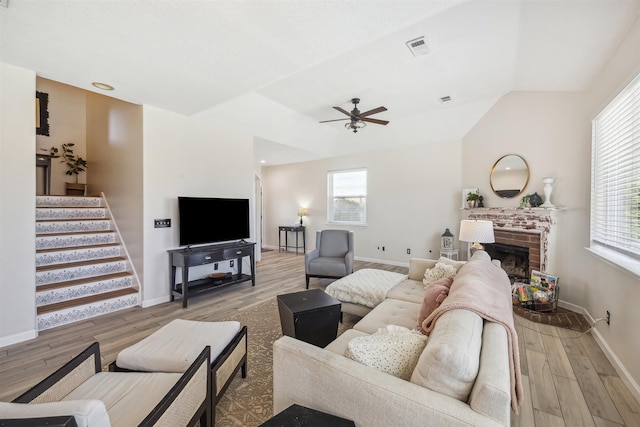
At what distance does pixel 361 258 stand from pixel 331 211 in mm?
1437

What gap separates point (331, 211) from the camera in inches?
270

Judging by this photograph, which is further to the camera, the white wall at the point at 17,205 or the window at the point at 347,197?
the window at the point at 347,197

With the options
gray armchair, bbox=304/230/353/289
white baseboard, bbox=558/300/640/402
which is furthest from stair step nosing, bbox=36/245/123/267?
white baseboard, bbox=558/300/640/402

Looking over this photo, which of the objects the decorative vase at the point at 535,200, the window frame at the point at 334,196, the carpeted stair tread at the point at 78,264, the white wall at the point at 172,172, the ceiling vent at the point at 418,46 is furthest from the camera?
the window frame at the point at 334,196

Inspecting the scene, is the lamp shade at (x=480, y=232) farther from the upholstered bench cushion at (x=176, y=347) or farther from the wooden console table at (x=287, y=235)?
the wooden console table at (x=287, y=235)

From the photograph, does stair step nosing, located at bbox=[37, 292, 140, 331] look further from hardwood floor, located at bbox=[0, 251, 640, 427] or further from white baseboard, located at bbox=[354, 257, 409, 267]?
white baseboard, located at bbox=[354, 257, 409, 267]

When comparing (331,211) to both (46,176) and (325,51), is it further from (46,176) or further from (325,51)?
(46,176)

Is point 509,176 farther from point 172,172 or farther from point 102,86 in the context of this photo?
point 102,86

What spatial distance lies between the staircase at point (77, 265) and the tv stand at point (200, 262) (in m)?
0.53

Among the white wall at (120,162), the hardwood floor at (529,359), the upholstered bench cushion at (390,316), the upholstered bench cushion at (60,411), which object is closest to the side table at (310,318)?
the upholstered bench cushion at (390,316)

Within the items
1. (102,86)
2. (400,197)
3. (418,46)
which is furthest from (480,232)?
(102,86)

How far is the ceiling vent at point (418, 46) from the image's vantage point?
268cm

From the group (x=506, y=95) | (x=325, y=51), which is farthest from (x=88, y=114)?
(x=506, y=95)

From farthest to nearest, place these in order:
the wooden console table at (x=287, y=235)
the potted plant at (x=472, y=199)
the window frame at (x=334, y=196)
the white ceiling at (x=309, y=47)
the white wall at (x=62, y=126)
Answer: the wooden console table at (x=287, y=235) < the window frame at (x=334, y=196) < the white wall at (x=62, y=126) < the potted plant at (x=472, y=199) < the white ceiling at (x=309, y=47)
